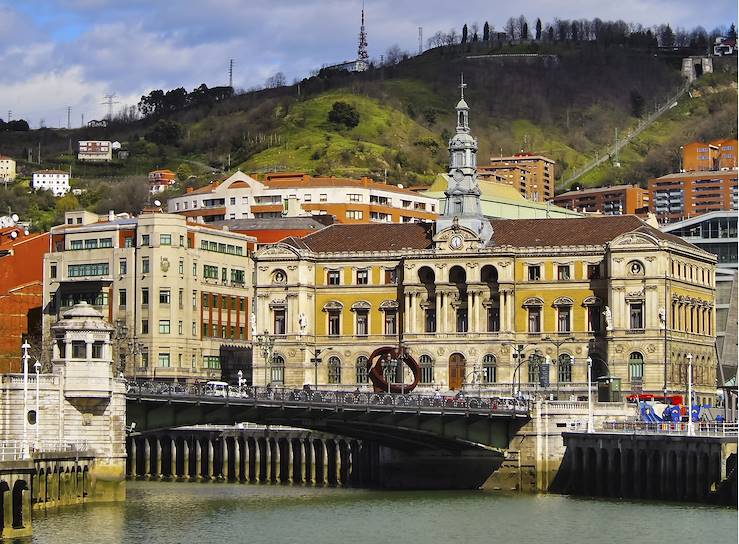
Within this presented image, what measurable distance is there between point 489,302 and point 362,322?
11.7 m

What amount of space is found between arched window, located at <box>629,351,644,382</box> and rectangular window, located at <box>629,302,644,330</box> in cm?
230

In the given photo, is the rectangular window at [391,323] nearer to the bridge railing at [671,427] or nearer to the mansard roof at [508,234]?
the mansard roof at [508,234]

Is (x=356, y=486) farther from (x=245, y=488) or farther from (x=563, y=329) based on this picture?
(x=563, y=329)

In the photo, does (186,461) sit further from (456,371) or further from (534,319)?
(534,319)

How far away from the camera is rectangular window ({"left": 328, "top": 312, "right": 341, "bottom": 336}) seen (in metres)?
187

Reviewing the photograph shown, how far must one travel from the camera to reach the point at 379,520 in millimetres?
122438

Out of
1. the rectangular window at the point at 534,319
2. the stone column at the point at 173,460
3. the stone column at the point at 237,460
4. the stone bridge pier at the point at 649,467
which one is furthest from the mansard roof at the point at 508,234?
the stone bridge pier at the point at 649,467

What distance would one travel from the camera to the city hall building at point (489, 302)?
17638 cm

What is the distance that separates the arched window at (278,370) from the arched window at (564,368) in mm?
23919

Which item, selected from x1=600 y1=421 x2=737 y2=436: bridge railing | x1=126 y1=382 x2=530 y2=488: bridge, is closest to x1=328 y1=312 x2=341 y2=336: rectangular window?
x1=126 y1=382 x2=530 y2=488: bridge

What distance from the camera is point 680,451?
Result: 128 meters

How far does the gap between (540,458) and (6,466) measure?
46.7 meters

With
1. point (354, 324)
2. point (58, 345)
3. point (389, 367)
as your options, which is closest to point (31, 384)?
point (58, 345)

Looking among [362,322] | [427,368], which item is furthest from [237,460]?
[362,322]
